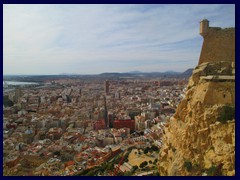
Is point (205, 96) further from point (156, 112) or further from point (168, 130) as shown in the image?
point (156, 112)

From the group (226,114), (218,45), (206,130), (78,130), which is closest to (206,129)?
(206,130)

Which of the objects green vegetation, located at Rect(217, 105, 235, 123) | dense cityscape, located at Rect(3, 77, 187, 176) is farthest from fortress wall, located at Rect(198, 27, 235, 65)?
dense cityscape, located at Rect(3, 77, 187, 176)

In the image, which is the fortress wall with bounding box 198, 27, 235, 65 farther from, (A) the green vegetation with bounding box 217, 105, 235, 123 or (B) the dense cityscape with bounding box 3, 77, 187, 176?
(B) the dense cityscape with bounding box 3, 77, 187, 176

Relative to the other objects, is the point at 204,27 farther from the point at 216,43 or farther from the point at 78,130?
the point at 78,130

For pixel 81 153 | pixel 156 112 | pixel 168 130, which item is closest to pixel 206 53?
pixel 168 130

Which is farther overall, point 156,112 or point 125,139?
point 156,112

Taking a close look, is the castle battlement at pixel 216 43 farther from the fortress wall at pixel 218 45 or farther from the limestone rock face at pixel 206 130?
the limestone rock face at pixel 206 130

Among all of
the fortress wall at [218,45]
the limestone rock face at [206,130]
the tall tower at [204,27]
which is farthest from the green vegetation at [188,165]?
the tall tower at [204,27]

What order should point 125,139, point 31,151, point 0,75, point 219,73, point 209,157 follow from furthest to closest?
point 125,139, point 31,151, point 219,73, point 0,75, point 209,157
